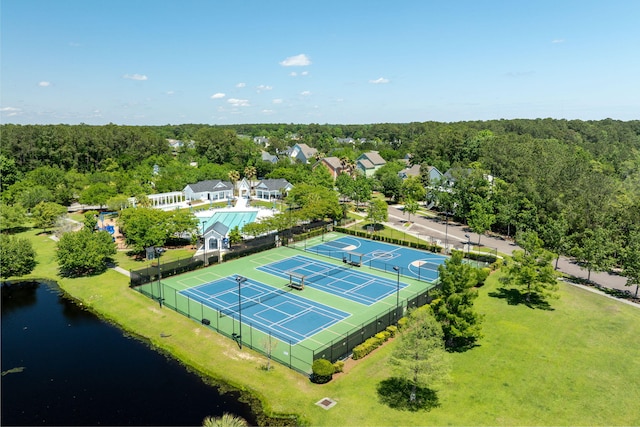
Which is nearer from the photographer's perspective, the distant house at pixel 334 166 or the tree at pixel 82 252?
the tree at pixel 82 252

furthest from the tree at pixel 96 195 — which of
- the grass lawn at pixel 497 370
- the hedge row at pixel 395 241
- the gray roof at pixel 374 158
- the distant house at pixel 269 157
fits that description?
the gray roof at pixel 374 158

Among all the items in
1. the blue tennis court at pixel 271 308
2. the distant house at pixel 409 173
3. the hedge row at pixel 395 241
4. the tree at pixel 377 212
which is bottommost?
the blue tennis court at pixel 271 308

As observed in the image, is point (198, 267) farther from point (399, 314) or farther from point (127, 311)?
point (399, 314)

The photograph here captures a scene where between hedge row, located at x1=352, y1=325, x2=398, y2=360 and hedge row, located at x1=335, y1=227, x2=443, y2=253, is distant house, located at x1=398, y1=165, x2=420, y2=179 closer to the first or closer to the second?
hedge row, located at x1=335, y1=227, x2=443, y2=253

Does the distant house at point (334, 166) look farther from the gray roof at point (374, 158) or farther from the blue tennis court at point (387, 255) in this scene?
the blue tennis court at point (387, 255)

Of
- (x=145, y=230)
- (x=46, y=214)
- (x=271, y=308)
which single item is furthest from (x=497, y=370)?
(x=46, y=214)

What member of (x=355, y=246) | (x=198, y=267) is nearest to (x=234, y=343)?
(x=198, y=267)

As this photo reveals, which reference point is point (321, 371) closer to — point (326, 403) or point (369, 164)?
point (326, 403)

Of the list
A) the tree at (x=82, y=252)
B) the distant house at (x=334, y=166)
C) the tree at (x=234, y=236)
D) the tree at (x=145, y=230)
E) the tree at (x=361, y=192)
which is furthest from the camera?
the distant house at (x=334, y=166)
